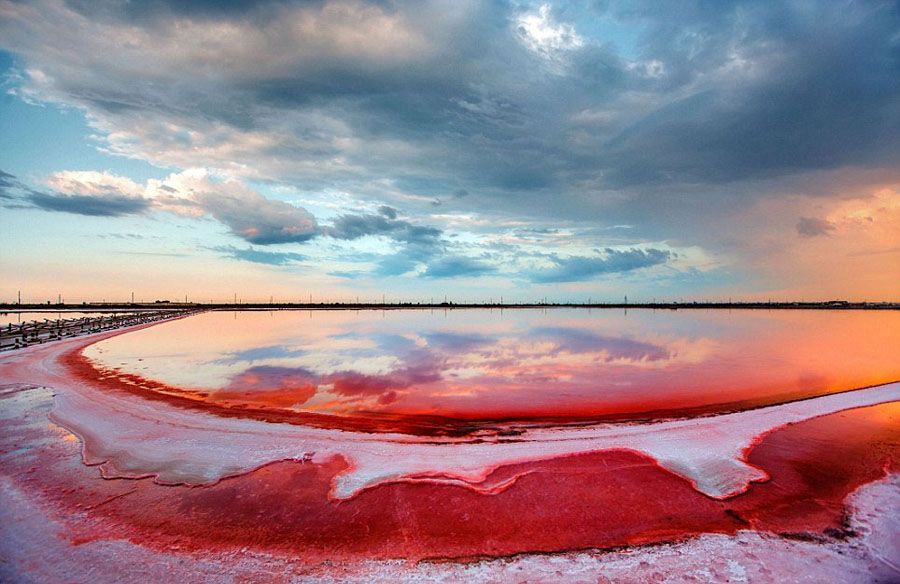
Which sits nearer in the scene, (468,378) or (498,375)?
(468,378)

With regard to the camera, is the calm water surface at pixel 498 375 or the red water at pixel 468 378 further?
the calm water surface at pixel 498 375

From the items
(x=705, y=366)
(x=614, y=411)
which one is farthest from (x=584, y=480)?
(x=705, y=366)

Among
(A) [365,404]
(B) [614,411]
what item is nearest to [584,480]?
(B) [614,411]

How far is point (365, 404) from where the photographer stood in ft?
43.3

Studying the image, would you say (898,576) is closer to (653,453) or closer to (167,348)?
(653,453)

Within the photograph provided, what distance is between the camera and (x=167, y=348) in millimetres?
26906

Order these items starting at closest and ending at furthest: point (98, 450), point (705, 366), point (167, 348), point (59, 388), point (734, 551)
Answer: point (734, 551)
point (98, 450)
point (59, 388)
point (705, 366)
point (167, 348)

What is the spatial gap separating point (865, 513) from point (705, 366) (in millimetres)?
16281

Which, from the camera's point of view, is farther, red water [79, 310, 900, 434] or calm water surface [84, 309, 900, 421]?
calm water surface [84, 309, 900, 421]

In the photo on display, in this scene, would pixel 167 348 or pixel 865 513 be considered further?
pixel 167 348

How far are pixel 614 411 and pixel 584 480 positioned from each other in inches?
231

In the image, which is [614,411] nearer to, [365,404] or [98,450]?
[365,404]

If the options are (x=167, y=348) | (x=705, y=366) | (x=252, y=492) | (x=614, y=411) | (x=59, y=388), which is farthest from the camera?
(x=167, y=348)

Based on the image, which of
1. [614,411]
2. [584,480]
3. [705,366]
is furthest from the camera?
[705,366]
